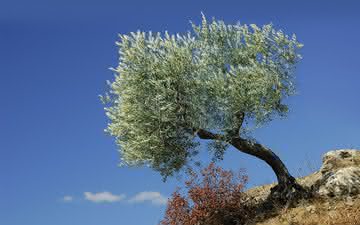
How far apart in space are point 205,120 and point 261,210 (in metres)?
6.17

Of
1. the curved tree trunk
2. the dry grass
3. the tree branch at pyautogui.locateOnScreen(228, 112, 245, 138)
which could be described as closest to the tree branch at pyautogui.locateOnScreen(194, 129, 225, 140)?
the curved tree trunk

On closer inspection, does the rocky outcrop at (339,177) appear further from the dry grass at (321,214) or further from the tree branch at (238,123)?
the tree branch at (238,123)

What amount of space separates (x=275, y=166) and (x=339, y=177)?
11.8 ft

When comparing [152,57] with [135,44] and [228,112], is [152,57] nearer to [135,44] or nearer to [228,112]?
[135,44]

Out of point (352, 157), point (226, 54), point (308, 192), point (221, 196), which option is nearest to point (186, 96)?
point (226, 54)

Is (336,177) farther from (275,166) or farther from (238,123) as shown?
(238,123)

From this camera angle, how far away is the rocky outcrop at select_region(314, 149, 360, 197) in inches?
1235

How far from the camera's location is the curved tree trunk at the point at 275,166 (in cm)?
3186

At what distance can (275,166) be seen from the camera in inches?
1314

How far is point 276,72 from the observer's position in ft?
105

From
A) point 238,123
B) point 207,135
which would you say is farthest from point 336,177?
point 207,135

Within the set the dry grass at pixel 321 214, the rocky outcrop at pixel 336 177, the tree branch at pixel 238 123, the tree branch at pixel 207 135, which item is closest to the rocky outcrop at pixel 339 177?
the rocky outcrop at pixel 336 177

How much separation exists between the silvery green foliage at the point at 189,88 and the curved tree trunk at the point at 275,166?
2.77 feet

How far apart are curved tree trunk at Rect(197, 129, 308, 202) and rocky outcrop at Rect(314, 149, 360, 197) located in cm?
129
